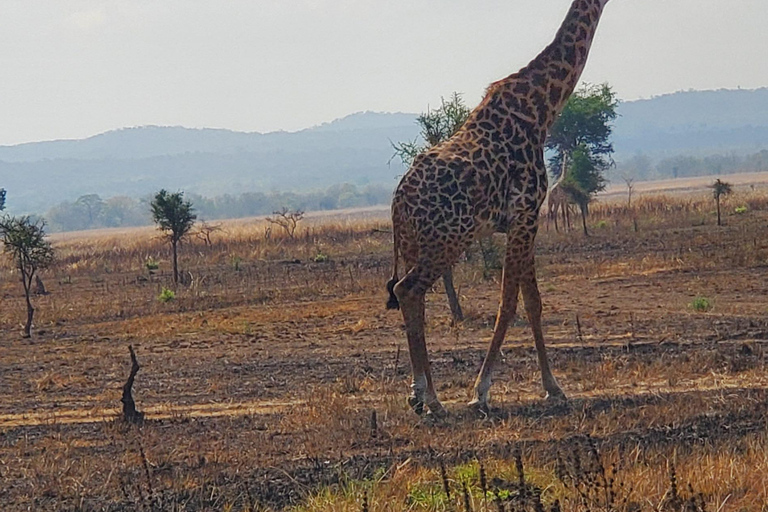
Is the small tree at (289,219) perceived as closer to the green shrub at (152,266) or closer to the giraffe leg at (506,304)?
the green shrub at (152,266)

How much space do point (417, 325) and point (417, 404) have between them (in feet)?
2.49

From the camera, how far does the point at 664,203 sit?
5144 cm

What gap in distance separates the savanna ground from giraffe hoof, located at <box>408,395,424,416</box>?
0.58 ft

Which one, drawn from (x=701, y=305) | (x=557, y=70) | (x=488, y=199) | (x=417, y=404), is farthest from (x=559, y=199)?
(x=417, y=404)

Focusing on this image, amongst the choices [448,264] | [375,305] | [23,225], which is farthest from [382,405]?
[23,225]

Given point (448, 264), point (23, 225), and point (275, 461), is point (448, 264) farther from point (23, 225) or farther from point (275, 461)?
point (23, 225)

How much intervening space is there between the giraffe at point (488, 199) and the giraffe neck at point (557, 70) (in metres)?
0.01

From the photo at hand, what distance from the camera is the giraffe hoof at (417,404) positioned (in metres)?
9.68

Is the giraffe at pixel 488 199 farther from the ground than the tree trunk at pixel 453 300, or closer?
farther from the ground

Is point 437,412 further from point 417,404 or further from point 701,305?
point 701,305

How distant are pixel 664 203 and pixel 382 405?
4373 cm

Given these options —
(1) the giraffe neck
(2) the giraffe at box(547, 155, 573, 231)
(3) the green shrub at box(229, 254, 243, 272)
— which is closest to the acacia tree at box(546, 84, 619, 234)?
(2) the giraffe at box(547, 155, 573, 231)

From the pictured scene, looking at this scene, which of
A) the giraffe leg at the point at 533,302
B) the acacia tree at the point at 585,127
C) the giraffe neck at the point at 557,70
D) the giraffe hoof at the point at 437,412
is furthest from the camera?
the acacia tree at the point at 585,127

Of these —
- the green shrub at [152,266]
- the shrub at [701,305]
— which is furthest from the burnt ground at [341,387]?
the green shrub at [152,266]
